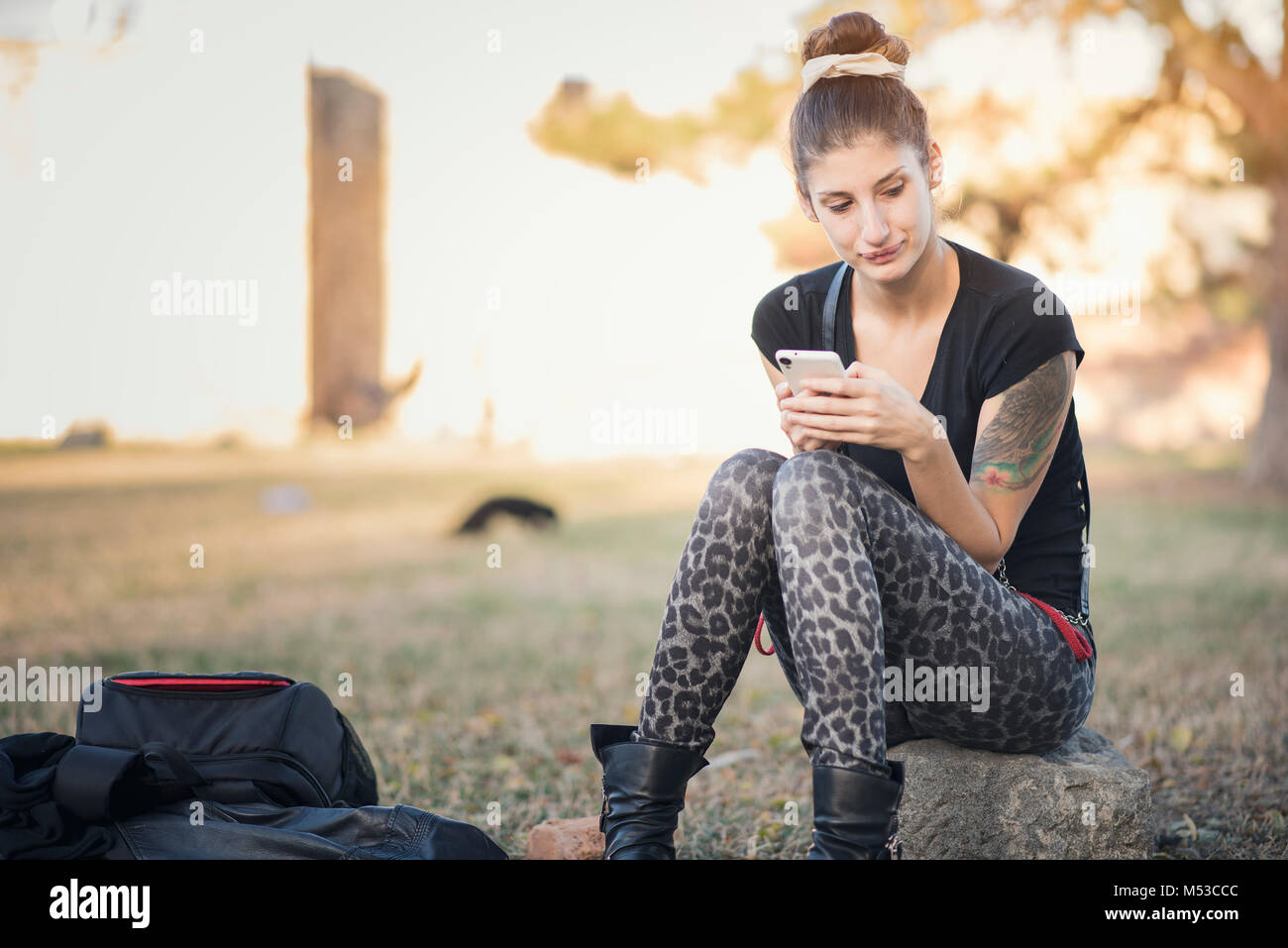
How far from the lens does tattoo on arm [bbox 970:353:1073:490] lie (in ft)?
6.73

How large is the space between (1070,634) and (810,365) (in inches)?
28.9

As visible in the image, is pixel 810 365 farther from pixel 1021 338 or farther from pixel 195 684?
pixel 195 684

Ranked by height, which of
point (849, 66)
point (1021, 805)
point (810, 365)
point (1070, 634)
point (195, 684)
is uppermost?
point (849, 66)

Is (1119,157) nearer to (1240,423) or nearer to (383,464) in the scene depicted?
(1240,423)

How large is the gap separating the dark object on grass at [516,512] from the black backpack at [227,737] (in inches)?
247

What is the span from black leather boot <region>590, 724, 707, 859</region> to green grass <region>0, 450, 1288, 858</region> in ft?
2.24

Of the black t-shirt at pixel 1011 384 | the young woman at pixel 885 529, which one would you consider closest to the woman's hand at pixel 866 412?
the young woman at pixel 885 529

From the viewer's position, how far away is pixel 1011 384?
2.10 meters

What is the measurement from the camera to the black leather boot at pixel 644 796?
1892 millimetres

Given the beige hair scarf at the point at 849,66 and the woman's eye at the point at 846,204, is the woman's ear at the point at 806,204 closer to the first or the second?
the woman's eye at the point at 846,204

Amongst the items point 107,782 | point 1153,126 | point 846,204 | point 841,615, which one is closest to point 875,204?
point 846,204

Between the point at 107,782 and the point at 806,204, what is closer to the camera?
the point at 107,782
